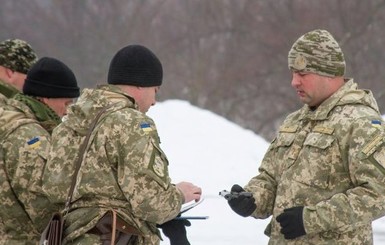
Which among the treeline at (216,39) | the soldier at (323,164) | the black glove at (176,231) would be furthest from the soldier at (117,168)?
the treeline at (216,39)

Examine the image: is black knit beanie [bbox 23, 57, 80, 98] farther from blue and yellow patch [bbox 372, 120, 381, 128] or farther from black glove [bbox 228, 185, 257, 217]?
blue and yellow patch [bbox 372, 120, 381, 128]

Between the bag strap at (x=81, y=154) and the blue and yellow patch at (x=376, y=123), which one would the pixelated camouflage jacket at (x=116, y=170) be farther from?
the blue and yellow patch at (x=376, y=123)

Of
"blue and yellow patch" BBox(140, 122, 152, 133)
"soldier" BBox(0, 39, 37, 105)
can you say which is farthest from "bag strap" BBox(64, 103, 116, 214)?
"soldier" BBox(0, 39, 37, 105)

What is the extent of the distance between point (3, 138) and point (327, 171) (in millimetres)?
1705

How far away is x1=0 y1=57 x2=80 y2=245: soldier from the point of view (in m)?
5.50

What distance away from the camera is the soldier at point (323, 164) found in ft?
16.8

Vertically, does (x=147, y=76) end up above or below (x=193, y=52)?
above

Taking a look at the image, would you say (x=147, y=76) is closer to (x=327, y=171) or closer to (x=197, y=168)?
(x=327, y=171)

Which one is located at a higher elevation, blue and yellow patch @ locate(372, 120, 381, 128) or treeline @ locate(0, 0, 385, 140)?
blue and yellow patch @ locate(372, 120, 381, 128)

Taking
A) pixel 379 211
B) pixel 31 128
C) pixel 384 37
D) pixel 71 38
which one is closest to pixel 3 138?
pixel 31 128

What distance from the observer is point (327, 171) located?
5262 mm

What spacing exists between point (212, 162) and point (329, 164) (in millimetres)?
9698

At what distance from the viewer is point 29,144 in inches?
217

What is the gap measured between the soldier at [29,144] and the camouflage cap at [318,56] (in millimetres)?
1267
